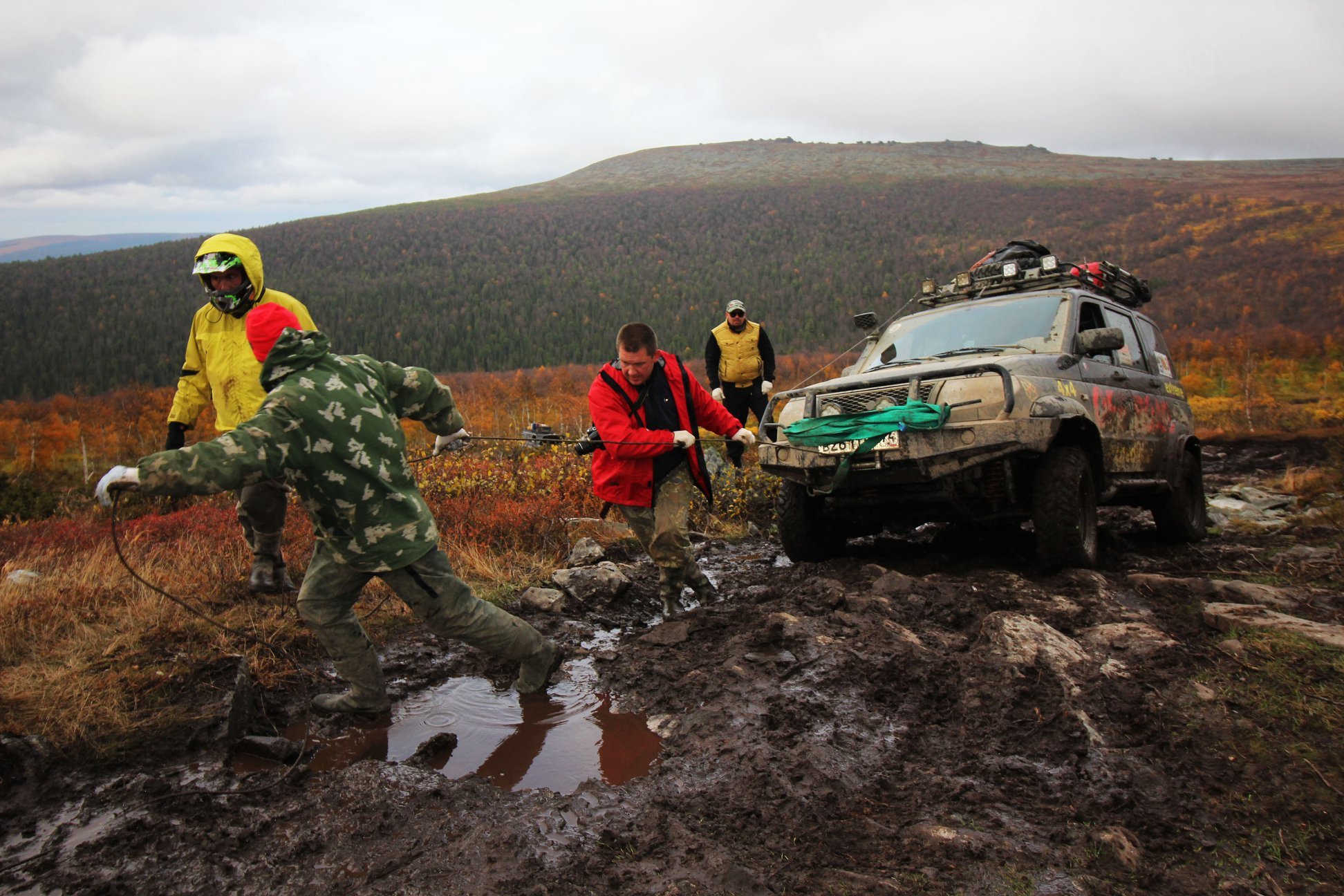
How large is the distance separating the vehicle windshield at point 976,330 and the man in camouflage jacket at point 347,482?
3.66m

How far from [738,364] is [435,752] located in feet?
19.4

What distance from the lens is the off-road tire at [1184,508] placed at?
660 centimetres

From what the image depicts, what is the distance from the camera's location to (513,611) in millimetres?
5422

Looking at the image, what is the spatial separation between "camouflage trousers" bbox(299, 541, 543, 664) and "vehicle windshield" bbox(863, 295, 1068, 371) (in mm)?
3616

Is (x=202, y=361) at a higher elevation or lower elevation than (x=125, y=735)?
higher

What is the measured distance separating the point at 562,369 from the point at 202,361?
45.8 meters

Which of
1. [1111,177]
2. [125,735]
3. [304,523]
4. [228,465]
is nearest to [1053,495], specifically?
[228,465]

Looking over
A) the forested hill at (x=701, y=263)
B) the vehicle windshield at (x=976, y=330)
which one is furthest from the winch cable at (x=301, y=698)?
the forested hill at (x=701, y=263)

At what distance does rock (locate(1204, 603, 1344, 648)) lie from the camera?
3.56 m

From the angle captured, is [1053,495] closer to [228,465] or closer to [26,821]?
[228,465]

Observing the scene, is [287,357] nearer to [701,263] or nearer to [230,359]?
[230,359]

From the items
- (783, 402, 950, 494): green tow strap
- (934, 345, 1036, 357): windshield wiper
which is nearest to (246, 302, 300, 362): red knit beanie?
(783, 402, 950, 494): green tow strap

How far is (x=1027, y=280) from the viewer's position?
6.80 metres

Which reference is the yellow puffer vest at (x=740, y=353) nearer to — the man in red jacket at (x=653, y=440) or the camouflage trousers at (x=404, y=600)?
the man in red jacket at (x=653, y=440)
